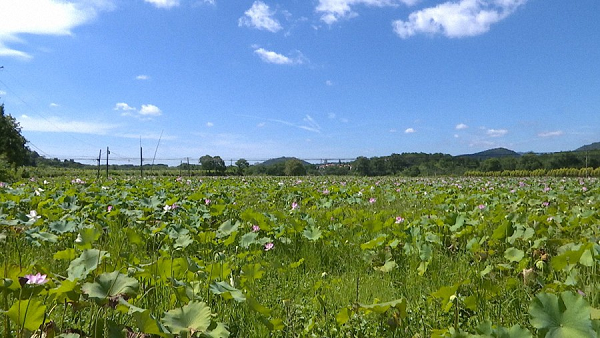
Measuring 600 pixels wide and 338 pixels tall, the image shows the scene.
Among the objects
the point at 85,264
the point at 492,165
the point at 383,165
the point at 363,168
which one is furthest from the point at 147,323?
the point at 492,165

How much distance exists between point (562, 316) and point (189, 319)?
1098 millimetres

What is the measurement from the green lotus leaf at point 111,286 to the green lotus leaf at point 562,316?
1.22m

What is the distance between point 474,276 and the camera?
86.5 inches

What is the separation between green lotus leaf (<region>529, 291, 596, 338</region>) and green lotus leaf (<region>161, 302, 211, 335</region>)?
3.14ft

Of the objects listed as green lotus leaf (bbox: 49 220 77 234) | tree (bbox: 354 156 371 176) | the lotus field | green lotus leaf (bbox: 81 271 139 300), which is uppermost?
tree (bbox: 354 156 371 176)

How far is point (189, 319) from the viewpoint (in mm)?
1161

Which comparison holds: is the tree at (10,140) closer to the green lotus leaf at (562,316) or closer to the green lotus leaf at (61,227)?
the green lotus leaf at (61,227)

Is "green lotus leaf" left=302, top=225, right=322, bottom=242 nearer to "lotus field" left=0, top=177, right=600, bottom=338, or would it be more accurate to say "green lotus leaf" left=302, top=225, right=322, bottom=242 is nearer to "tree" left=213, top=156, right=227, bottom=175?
"lotus field" left=0, top=177, right=600, bottom=338

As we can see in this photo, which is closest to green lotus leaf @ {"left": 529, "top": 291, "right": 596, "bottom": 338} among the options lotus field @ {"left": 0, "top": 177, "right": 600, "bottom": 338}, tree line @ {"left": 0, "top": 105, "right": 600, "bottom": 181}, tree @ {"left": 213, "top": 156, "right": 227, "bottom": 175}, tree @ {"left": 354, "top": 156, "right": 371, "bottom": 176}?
lotus field @ {"left": 0, "top": 177, "right": 600, "bottom": 338}

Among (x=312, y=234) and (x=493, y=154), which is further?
(x=493, y=154)

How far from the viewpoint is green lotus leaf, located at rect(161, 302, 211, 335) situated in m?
1.10

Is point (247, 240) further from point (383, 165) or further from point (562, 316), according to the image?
point (383, 165)

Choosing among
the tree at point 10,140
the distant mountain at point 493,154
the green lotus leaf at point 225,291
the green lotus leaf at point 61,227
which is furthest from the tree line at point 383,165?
the green lotus leaf at point 225,291

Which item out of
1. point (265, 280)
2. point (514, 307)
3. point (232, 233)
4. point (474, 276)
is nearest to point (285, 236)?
point (232, 233)
